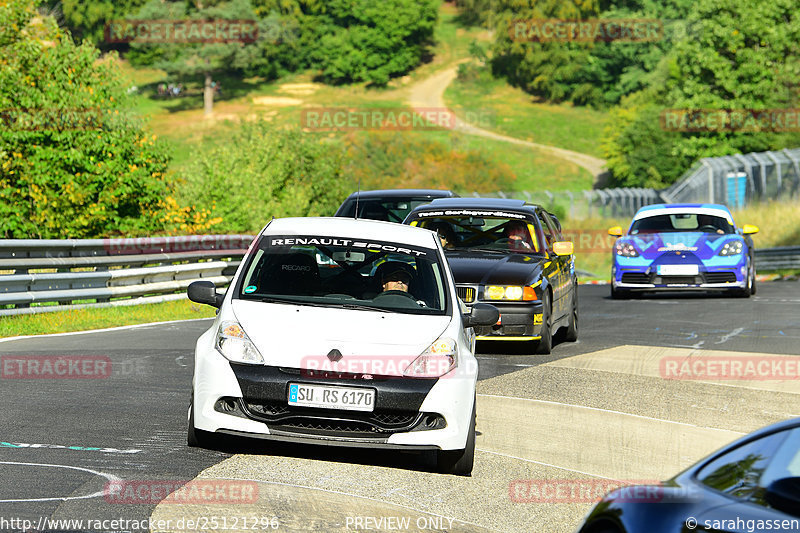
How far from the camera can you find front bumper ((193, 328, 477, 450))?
7277 mm

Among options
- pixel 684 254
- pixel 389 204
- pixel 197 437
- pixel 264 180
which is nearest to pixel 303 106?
pixel 264 180

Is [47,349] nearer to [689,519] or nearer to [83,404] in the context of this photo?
[83,404]

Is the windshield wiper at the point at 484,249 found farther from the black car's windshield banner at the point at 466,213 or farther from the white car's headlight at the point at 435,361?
the white car's headlight at the point at 435,361

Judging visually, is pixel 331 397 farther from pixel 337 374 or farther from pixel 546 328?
pixel 546 328

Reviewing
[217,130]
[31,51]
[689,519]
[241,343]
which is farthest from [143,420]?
[217,130]

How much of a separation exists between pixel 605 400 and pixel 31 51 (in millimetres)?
22797

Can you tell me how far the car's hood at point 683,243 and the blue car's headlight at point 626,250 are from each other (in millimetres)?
106

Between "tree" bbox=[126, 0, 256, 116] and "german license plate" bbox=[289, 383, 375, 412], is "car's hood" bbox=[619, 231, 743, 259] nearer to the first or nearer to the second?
"german license plate" bbox=[289, 383, 375, 412]

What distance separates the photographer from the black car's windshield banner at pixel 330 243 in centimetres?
866

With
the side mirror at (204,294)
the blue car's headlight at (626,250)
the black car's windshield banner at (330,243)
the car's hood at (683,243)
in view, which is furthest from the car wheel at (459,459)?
the blue car's headlight at (626,250)

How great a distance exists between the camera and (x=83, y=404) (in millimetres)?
9547

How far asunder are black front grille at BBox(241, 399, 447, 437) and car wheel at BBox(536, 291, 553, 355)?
6009mm

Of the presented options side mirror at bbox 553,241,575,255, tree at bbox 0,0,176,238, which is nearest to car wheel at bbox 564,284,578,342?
side mirror at bbox 553,241,575,255

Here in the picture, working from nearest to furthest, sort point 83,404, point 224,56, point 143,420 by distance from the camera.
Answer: point 143,420 < point 83,404 < point 224,56
